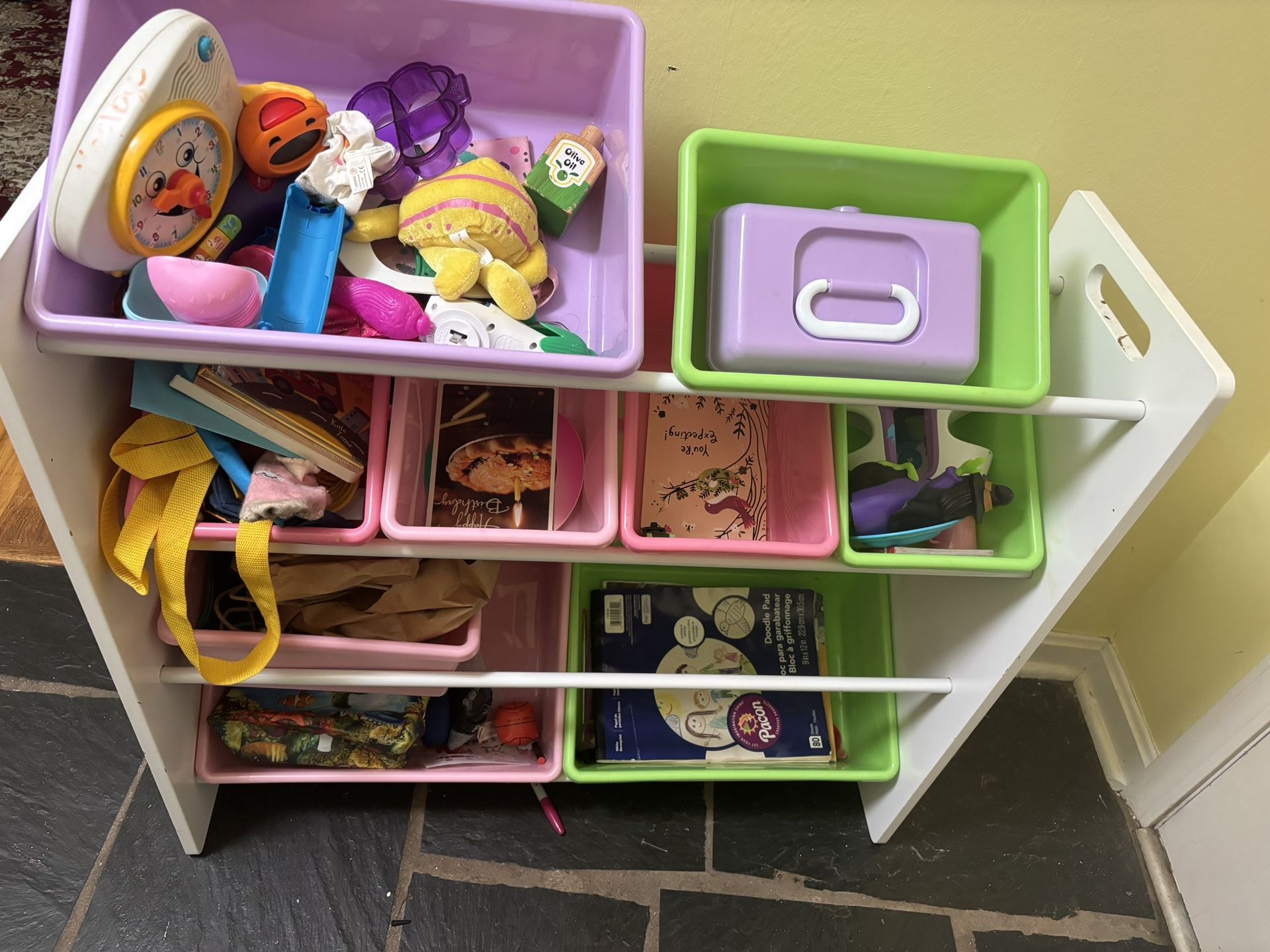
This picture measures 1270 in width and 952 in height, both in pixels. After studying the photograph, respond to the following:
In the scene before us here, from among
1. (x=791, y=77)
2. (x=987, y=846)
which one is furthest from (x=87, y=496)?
(x=987, y=846)

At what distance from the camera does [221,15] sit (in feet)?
2.56

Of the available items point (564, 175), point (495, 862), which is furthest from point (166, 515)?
A: point (495, 862)

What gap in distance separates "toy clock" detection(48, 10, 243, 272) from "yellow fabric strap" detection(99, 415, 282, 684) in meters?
0.18

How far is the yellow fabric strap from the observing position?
75cm

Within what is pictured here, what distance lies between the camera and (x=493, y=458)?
2.93 ft

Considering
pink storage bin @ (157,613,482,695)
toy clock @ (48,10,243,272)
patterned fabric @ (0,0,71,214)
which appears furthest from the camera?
patterned fabric @ (0,0,71,214)

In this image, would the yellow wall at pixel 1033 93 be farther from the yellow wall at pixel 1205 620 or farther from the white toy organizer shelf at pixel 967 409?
the yellow wall at pixel 1205 620

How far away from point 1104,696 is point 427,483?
1276mm

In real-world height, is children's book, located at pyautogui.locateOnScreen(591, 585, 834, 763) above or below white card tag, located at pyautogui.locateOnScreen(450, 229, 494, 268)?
below

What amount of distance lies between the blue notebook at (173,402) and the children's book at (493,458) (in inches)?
7.6

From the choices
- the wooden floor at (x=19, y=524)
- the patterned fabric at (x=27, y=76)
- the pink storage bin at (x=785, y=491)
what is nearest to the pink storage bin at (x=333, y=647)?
the pink storage bin at (x=785, y=491)

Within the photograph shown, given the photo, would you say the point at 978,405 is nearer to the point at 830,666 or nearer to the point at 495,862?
the point at 830,666

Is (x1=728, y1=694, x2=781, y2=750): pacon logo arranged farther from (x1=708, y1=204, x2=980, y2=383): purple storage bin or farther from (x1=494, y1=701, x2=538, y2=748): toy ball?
(x1=708, y1=204, x2=980, y2=383): purple storage bin

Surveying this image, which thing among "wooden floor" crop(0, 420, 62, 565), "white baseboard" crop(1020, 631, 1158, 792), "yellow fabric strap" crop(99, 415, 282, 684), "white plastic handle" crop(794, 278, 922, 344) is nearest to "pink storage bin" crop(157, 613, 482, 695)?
"yellow fabric strap" crop(99, 415, 282, 684)
